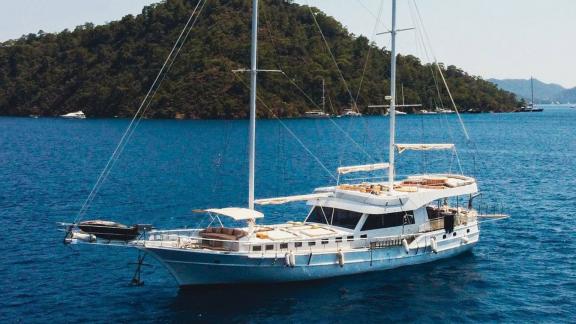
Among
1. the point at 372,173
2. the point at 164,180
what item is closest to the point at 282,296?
the point at 164,180

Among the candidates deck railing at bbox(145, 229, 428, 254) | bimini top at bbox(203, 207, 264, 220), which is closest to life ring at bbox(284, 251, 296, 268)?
deck railing at bbox(145, 229, 428, 254)

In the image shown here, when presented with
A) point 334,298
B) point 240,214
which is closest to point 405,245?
point 334,298

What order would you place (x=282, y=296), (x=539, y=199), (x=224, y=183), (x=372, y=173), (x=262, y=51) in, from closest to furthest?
1. (x=282, y=296)
2. (x=539, y=199)
3. (x=224, y=183)
4. (x=372, y=173)
5. (x=262, y=51)

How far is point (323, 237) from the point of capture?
31.3 m

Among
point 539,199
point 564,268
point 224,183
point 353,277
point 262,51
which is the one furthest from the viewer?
point 262,51

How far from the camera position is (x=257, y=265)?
29469 millimetres

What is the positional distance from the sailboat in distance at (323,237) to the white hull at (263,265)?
5cm

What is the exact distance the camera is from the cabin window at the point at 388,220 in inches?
1307

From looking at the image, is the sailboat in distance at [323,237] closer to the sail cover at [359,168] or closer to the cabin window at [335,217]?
the cabin window at [335,217]

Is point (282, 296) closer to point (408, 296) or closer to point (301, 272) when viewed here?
point (301, 272)

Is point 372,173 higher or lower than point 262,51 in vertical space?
lower

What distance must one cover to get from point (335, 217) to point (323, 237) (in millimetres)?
3000

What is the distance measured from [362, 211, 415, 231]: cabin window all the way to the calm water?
8.85 ft

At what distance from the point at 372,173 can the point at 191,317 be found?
51038 mm
